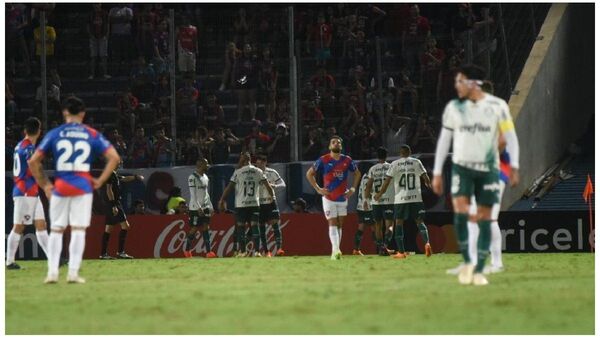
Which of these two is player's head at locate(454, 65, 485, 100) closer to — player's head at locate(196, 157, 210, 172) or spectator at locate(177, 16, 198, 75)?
player's head at locate(196, 157, 210, 172)

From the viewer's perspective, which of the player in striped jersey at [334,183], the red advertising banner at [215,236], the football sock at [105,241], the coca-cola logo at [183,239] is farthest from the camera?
the coca-cola logo at [183,239]

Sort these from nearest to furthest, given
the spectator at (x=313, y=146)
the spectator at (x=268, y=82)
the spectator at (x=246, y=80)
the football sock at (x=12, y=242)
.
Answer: the football sock at (x=12, y=242)
the spectator at (x=313, y=146)
the spectator at (x=268, y=82)
the spectator at (x=246, y=80)

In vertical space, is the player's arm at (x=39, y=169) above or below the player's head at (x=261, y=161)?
above

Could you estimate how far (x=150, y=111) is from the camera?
95.1 feet

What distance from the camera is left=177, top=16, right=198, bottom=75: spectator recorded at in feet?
96.6

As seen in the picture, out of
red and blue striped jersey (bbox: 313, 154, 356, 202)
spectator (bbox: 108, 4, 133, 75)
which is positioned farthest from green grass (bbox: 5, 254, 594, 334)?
spectator (bbox: 108, 4, 133, 75)

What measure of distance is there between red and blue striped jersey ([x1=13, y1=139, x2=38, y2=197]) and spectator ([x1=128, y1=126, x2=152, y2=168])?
8.66m

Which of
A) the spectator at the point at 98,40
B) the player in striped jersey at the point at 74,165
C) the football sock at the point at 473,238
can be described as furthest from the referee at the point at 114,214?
the football sock at the point at 473,238

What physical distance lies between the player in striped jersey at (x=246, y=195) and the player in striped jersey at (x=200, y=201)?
725 millimetres

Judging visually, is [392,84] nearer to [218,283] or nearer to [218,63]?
[218,63]

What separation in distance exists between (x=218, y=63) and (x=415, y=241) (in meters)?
6.73

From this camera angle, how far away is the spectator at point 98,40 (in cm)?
3044

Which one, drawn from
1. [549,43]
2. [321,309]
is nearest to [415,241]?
[549,43]

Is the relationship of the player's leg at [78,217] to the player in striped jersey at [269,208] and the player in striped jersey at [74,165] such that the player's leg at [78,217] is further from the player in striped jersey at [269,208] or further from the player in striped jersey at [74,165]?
the player in striped jersey at [269,208]
